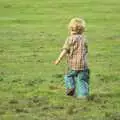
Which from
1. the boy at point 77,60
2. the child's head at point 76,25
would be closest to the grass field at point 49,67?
the boy at point 77,60

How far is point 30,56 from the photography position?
18.9 metres

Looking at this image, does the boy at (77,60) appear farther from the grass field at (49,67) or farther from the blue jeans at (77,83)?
the grass field at (49,67)

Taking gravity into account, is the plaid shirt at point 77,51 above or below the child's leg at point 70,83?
above


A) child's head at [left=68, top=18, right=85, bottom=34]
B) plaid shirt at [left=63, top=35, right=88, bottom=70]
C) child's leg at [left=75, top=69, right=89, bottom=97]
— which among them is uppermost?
child's head at [left=68, top=18, right=85, bottom=34]

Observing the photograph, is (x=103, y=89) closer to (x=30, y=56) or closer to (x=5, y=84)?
(x=5, y=84)

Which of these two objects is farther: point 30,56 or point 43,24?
point 43,24

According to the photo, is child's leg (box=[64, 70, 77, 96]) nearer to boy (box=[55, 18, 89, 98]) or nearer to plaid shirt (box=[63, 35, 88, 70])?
boy (box=[55, 18, 89, 98])

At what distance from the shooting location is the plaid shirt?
12.4 meters

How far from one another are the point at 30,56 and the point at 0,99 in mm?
6843

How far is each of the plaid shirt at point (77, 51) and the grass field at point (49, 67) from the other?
0.62 m

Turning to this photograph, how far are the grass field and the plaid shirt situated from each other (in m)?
0.62

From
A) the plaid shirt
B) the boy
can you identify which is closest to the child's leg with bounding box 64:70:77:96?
the boy

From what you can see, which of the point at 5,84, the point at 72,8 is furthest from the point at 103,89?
Answer: the point at 72,8

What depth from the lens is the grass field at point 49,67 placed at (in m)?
11.2
